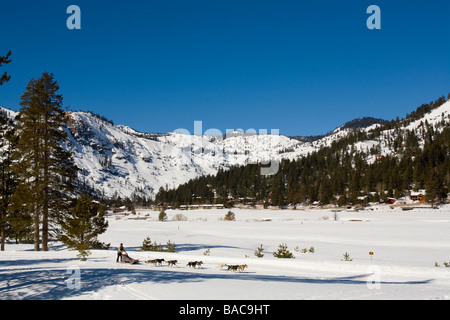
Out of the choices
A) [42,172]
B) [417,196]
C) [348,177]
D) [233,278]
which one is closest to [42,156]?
[42,172]

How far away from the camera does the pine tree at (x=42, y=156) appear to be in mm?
25250

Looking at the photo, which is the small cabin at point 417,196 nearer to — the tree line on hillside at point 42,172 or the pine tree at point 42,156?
the tree line on hillside at point 42,172

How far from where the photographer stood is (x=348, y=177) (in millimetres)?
111000

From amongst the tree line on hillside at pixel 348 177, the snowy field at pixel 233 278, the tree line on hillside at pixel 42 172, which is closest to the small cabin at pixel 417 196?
the tree line on hillside at pixel 348 177

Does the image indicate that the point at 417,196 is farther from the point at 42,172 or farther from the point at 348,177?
the point at 42,172

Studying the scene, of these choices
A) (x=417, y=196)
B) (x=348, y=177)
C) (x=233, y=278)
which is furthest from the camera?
(x=348, y=177)

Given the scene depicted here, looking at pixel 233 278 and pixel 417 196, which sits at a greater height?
pixel 233 278

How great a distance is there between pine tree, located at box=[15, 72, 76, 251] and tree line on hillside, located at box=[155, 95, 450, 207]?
78786mm

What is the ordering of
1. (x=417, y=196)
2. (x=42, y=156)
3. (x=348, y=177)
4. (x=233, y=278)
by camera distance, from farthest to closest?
1. (x=348, y=177)
2. (x=417, y=196)
3. (x=42, y=156)
4. (x=233, y=278)

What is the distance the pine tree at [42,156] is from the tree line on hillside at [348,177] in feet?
258

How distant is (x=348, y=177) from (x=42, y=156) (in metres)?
102
